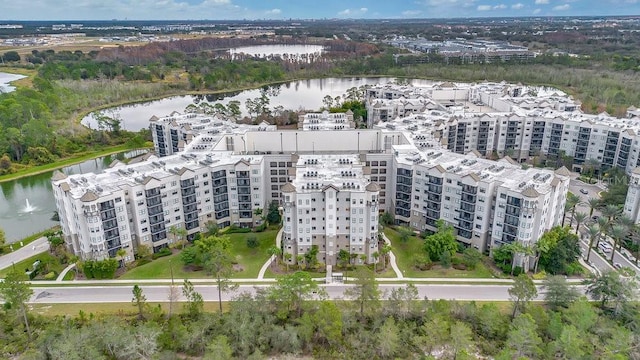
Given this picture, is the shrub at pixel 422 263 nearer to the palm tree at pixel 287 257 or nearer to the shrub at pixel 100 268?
the palm tree at pixel 287 257

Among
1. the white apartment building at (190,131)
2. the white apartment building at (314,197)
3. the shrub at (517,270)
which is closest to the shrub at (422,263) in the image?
the white apartment building at (314,197)

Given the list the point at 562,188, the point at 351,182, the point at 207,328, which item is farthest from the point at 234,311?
the point at 562,188

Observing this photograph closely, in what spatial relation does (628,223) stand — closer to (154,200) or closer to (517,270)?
(517,270)

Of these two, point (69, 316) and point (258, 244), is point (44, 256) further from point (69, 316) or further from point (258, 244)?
point (258, 244)

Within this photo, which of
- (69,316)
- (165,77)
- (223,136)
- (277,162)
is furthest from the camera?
(165,77)

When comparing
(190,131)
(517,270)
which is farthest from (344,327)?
(190,131)
